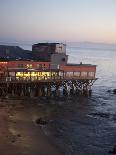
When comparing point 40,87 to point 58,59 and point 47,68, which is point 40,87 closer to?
point 47,68

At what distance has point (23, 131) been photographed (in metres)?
49.9

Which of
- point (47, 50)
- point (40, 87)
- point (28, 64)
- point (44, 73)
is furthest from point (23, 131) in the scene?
point (47, 50)

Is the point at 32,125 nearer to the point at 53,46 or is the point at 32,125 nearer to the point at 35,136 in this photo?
the point at 35,136

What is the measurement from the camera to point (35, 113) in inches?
2464

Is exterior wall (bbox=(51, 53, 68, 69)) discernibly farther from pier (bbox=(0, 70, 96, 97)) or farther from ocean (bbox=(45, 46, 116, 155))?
ocean (bbox=(45, 46, 116, 155))

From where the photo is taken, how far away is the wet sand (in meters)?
42.5

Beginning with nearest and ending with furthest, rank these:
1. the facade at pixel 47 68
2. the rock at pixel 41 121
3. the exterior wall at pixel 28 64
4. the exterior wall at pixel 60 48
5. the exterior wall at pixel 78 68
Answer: the rock at pixel 41 121 < the facade at pixel 47 68 < the exterior wall at pixel 28 64 < the exterior wall at pixel 78 68 < the exterior wall at pixel 60 48

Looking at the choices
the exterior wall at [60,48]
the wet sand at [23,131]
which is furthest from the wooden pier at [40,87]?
the exterior wall at [60,48]

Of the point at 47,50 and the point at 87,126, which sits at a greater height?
the point at 47,50

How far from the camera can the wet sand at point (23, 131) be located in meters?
42.5

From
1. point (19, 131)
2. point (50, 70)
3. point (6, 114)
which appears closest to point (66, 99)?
point (50, 70)

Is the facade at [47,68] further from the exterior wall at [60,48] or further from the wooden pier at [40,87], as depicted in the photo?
the wooden pier at [40,87]

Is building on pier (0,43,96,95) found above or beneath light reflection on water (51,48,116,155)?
above

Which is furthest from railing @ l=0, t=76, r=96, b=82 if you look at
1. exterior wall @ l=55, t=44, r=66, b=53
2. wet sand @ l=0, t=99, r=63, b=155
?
exterior wall @ l=55, t=44, r=66, b=53
